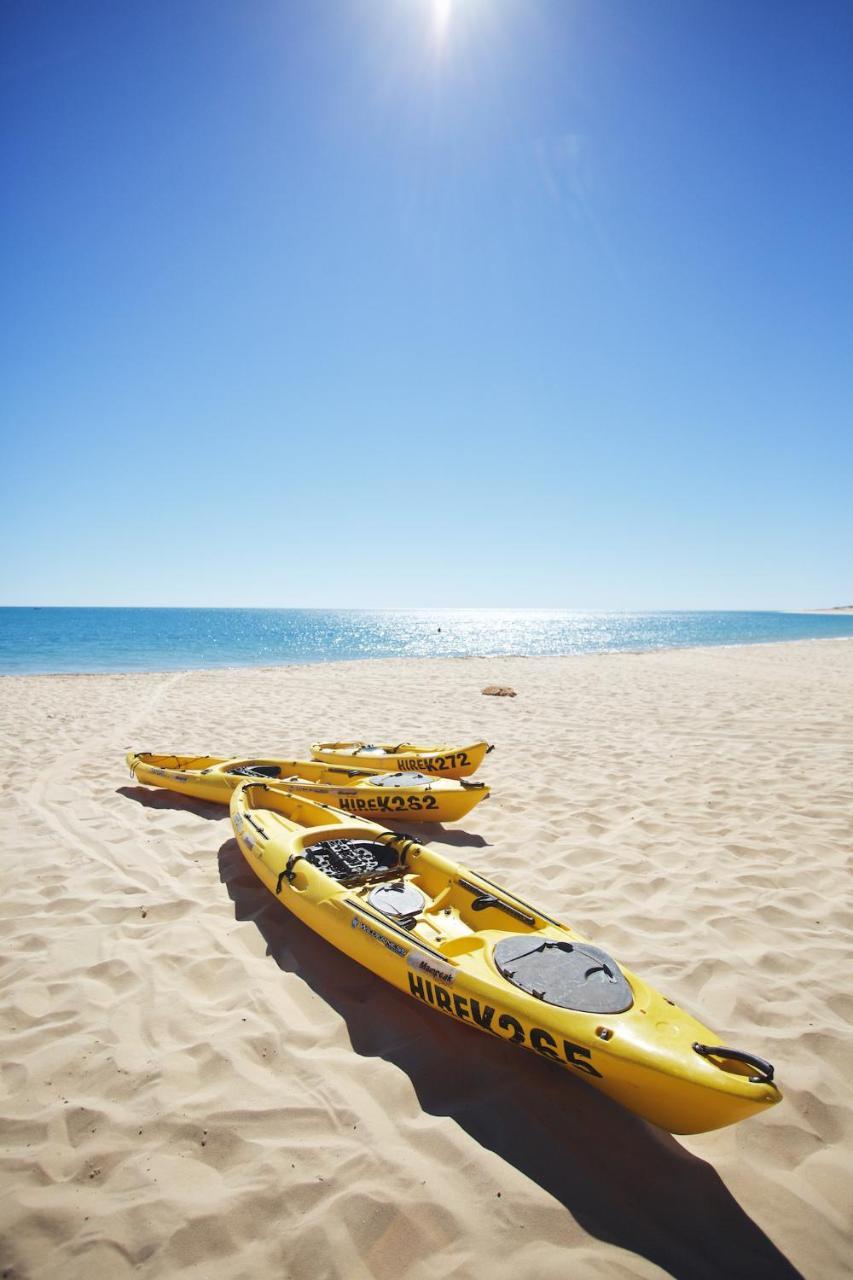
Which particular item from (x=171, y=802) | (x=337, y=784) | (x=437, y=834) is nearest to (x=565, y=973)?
(x=437, y=834)

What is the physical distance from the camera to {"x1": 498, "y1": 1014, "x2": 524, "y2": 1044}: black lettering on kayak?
2.68 meters

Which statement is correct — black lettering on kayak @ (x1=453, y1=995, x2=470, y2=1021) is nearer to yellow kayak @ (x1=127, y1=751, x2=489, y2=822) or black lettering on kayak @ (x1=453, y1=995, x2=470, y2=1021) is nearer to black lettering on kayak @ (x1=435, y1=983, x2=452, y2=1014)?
black lettering on kayak @ (x1=435, y1=983, x2=452, y2=1014)

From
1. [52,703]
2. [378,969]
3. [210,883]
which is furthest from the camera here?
[52,703]

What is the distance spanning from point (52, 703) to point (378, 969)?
14765 millimetres

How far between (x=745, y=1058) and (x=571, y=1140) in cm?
90

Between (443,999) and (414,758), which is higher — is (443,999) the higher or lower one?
the lower one

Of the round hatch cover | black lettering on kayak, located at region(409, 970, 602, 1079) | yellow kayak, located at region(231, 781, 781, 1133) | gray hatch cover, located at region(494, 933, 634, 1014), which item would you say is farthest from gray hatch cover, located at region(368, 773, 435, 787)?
black lettering on kayak, located at region(409, 970, 602, 1079)

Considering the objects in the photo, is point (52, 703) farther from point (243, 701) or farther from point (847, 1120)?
point (847, 1120)

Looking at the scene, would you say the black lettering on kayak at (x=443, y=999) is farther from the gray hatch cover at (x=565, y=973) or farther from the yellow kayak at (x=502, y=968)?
the gray hatch cover at (x=565, y=973)

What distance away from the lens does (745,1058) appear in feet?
7.30

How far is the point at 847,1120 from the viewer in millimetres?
2648

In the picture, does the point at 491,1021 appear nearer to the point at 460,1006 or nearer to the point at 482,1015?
the point at 482,1015

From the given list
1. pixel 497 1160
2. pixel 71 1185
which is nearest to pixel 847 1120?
pixel 497 1160

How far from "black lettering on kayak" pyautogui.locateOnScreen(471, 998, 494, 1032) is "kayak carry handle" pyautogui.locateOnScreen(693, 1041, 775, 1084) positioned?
0.91 meters
